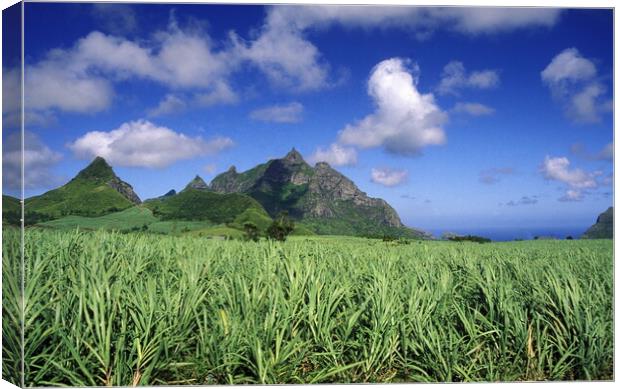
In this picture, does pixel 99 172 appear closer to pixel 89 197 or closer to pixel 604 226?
pixel 89 197

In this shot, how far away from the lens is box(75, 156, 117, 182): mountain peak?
7.11 m

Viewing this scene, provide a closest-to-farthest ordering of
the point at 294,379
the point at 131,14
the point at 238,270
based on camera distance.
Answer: the point at 294,379
the point at 238,270
the point at 131,14

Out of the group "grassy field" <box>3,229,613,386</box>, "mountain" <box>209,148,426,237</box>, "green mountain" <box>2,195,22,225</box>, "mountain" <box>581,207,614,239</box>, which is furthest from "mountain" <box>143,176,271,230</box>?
"mountain" <box>581,207,614,239</box>

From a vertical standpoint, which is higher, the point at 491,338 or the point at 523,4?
the point at 523,4

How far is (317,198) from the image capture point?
594 inches

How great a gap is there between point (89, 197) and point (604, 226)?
588 centimetres

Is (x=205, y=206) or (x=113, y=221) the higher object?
(x=205, y=206)

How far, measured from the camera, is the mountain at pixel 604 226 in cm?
335

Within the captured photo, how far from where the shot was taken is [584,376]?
2.99 meters

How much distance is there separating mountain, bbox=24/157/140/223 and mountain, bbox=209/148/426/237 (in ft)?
12.5

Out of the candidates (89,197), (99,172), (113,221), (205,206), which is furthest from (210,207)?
(113,221)

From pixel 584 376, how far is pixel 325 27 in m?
2.90

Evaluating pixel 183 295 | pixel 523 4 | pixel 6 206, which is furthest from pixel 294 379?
pixel 523 4

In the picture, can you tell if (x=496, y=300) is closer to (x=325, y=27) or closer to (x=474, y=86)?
(x=474, y=86)
